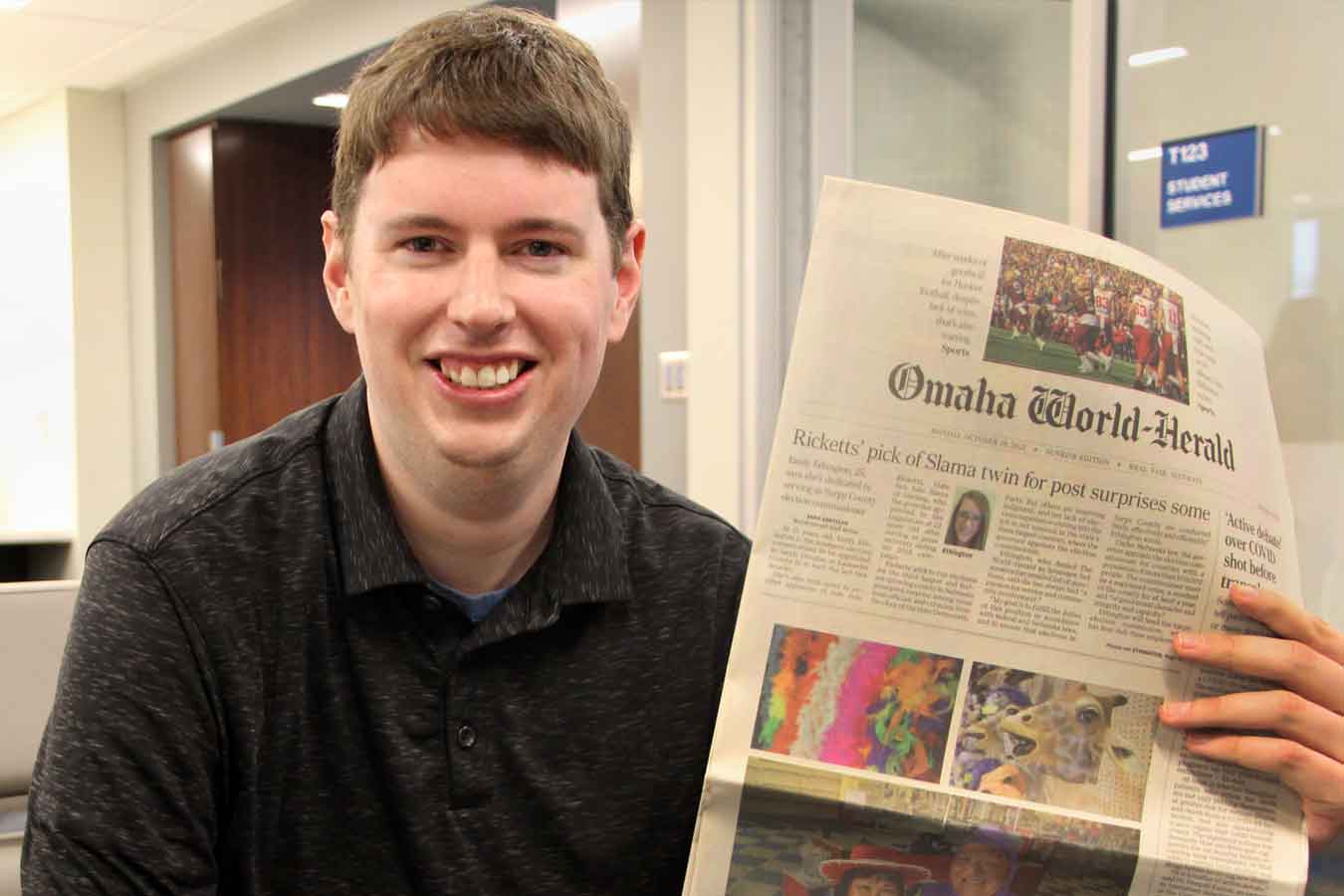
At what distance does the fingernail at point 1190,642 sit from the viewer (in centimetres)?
81

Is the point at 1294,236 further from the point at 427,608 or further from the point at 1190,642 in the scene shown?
the point at 427,608

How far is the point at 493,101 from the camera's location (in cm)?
92

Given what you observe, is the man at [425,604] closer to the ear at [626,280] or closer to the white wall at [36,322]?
the ear at [626,280]

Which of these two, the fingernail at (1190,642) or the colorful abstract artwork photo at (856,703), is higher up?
the fingernail at (1190,642)

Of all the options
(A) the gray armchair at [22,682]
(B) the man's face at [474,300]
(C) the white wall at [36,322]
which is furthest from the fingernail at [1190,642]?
(C) the white wall at [36,322]

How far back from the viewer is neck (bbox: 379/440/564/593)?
0.95 m

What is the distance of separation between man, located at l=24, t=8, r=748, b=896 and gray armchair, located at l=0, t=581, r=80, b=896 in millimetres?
504

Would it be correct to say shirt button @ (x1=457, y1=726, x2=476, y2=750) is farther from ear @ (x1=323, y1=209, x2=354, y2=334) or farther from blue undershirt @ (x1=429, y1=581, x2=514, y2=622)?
ear @ (x1=323, y1=209, x2=354, y2=334)

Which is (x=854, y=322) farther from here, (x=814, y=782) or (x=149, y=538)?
(x=149, y=538)

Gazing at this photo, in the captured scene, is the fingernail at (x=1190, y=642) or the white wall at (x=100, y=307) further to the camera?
the white wall at (x=100, y=307)

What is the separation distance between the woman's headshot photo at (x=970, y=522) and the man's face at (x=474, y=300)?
292mm

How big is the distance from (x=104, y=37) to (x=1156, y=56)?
3847mm

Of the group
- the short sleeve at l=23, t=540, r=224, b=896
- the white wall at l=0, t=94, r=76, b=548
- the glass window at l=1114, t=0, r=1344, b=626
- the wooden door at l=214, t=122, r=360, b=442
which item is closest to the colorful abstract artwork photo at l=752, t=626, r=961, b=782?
the short sleeve at l=23, t=540, r=224, b=896

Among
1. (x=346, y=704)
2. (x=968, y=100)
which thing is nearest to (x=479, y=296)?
(x=346, y=704)
